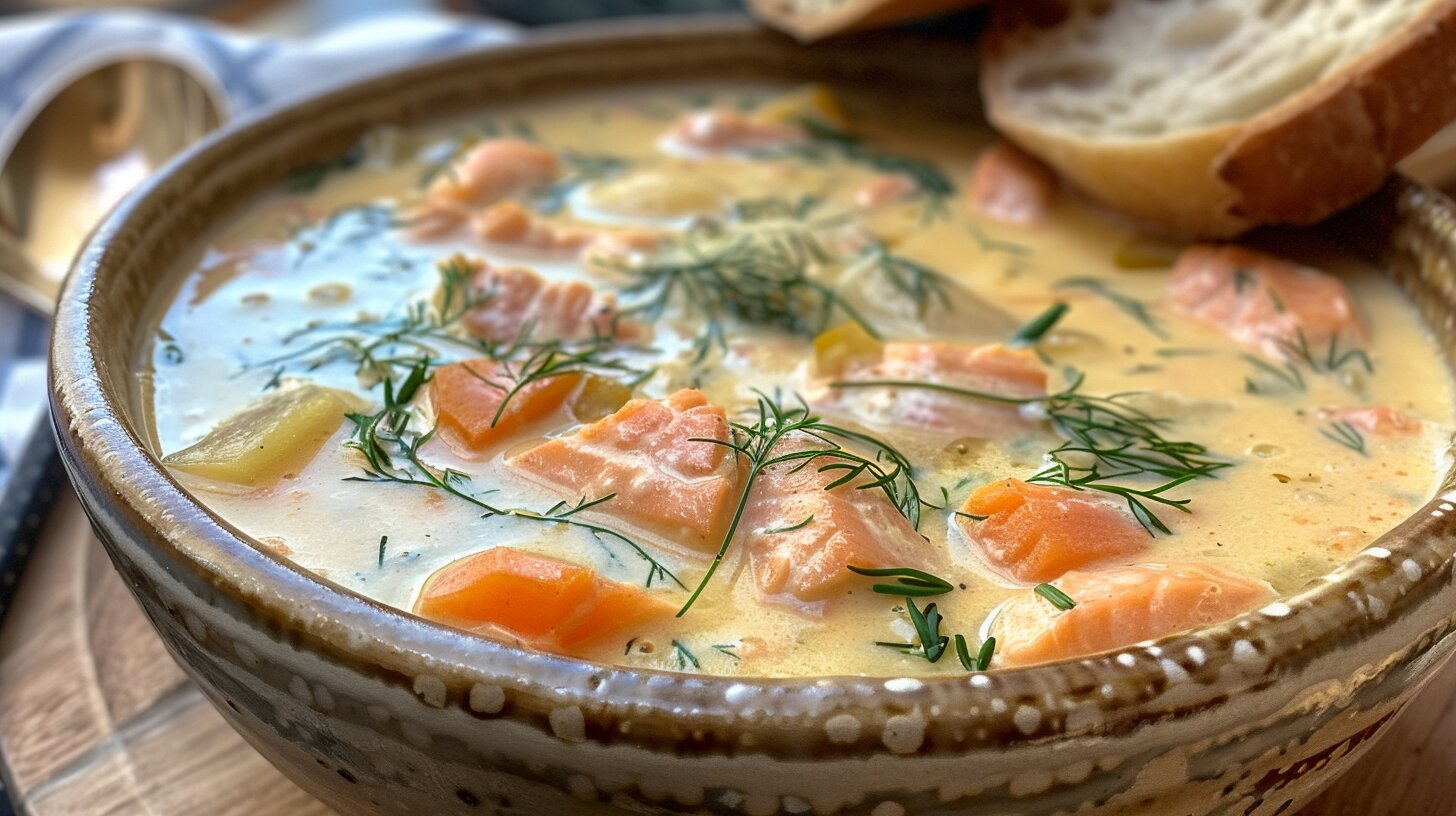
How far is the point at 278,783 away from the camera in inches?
63.1

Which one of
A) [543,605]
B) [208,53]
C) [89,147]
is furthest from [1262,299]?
[89,147]

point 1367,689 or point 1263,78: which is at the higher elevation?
point 1263,78

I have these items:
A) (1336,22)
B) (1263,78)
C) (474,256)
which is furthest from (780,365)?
(1336,22)

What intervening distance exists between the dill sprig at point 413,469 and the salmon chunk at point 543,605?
0.08 meters

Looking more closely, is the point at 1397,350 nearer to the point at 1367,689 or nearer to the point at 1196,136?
the point at 1196,136

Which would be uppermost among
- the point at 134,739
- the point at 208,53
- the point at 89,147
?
the point at 208,53

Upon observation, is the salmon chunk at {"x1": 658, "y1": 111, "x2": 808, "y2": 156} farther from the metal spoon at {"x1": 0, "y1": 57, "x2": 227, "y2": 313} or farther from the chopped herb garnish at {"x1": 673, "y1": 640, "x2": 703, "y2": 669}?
the chopped herb garnish at {"x1": 673, "y1": 640, "x2": 703, "y2": 669}

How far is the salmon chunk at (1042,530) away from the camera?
146 centimetres

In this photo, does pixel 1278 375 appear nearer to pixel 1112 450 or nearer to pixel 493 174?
pixel 1112 450

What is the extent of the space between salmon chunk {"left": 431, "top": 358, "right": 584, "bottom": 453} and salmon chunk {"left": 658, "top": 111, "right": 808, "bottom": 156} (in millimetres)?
1060

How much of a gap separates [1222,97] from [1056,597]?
1.27 metres

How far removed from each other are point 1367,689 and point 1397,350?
0.98 metres

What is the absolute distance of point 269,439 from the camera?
163cm

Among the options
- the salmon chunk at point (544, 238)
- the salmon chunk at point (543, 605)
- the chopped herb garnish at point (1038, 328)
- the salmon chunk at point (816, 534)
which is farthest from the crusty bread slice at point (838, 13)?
the salmon chunk at point (543, 605)
